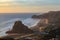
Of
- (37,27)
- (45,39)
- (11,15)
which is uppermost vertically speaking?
(11,15)

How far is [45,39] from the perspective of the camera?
4.07 ft

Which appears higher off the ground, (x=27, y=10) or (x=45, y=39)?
(x=27, y=10)

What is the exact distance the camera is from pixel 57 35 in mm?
1237

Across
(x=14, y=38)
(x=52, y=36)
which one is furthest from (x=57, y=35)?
(x=14, y=38)

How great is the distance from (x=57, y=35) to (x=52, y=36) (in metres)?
0.05

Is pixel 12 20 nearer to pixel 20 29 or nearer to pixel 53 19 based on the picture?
pixel 20 29

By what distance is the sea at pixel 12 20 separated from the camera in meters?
1.27

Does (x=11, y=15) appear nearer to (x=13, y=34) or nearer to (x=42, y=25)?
(x=13, y=34)

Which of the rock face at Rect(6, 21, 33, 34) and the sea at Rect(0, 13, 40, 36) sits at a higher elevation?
the sea at Rect(0, 13, 40, 36)

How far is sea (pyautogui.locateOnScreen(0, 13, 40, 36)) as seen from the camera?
1273 millimetres

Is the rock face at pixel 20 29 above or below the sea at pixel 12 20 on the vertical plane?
below

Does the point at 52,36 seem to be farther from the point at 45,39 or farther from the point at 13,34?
the point at 13,34

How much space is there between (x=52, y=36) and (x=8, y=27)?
41 cm

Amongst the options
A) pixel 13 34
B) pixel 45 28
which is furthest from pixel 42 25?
pixel 13 34
